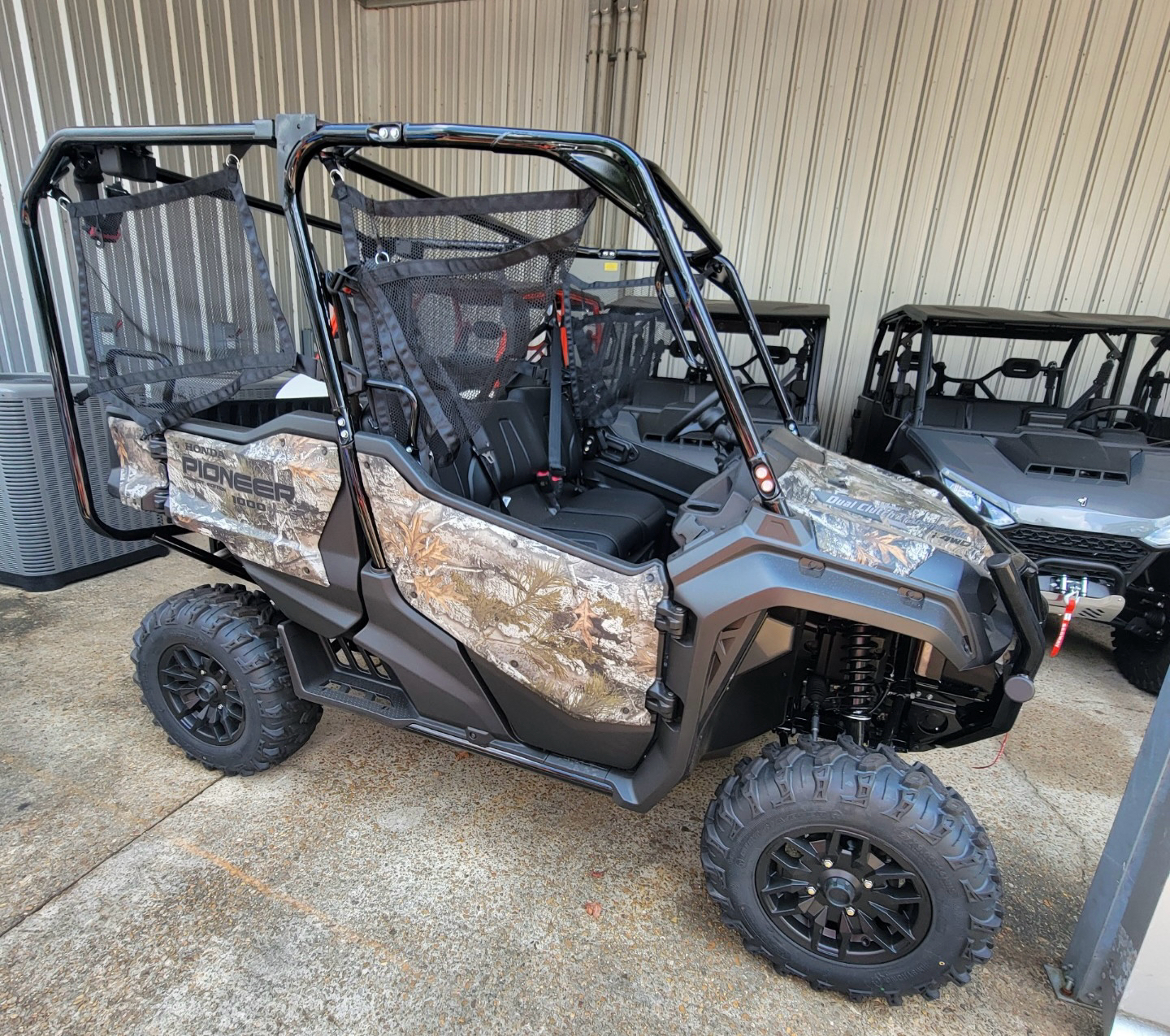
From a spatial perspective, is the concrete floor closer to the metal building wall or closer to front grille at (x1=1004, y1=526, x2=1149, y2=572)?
front grille at (x1=1004, y1=526, x2=1149, y2=572)

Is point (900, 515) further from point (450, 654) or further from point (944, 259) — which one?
→ point (944, 259)

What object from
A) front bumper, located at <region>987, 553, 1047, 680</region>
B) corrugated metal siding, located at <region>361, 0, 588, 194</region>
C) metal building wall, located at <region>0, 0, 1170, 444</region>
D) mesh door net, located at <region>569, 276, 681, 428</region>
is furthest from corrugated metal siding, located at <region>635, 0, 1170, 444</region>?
front bumper, located at <region>987, 553, 1047, 680</region>

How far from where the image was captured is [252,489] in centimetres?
189

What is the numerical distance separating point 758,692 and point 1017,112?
606 cm

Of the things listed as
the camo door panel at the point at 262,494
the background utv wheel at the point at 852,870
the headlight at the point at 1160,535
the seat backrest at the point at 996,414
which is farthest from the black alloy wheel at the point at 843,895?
the seat backrest at the point at 996,414

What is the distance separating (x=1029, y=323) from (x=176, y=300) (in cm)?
415

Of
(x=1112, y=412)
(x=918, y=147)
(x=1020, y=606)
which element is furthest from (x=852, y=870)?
(x=918, y=147)

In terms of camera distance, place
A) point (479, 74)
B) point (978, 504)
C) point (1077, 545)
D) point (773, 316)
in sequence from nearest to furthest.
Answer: point (1077, 545), point (978, 504), point (773, 316), point (479, 74)

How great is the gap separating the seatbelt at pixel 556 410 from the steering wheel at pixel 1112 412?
290cm

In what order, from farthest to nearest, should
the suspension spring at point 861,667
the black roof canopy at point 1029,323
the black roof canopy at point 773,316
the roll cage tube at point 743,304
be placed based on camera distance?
1. the black roof canopy at point 773,316
2. the black roof canopy at point 1029,323
3. the roll cage tube at point 743,304
4. the suspension spring at point 861,667

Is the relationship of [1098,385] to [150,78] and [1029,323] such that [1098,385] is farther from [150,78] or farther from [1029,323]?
[150,78]

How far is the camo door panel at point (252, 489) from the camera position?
1.80m

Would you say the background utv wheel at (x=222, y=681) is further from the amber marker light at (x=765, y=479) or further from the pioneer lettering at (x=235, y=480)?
the amber marker light at (x=765, y=479)

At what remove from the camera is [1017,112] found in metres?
5.30
